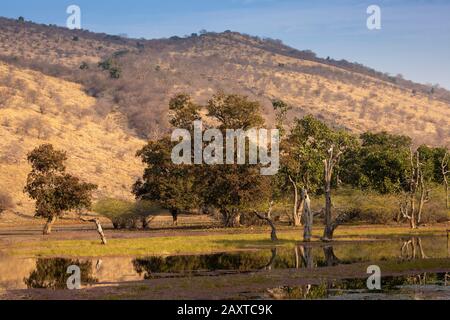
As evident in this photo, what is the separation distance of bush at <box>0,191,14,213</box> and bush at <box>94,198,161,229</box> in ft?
50.7

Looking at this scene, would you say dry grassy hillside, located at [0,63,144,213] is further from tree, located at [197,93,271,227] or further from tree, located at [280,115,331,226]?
tree, located at [280,115,331,226]

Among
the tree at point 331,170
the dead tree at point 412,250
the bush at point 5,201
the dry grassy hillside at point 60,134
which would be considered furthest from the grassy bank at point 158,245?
the dry grassy hillside at point 60,134

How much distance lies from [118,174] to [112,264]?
7847 cm

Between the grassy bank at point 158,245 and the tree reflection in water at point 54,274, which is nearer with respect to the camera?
the tree reflection in water at point 54,274

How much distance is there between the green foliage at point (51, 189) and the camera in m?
71.6

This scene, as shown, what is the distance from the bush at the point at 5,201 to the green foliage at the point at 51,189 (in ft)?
75.9

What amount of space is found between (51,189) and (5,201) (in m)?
25.4

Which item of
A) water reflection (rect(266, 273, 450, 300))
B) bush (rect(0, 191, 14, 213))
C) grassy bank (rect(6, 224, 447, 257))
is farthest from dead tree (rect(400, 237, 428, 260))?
bush (rect(0, 191, 14, 213))

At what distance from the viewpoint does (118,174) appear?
12288 cm

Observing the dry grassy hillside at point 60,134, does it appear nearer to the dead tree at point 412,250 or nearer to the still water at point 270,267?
the still water at point 270,267

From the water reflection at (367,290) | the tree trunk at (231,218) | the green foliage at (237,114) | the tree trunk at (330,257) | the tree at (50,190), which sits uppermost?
the green foliage at (237,114)

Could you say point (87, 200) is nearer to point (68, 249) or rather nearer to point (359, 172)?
point (68, 249)

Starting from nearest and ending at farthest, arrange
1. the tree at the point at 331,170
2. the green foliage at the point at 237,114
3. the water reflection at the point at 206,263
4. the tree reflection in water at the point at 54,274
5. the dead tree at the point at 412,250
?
the tree reflection in water at the point at 54,274 → the water reflection at the point at 206,263 → the dead tree at the point at 412,250 → the tree at the point at 331,170 → the green foliage at the point at 237,114

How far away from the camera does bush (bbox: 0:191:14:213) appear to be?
9412 cm
